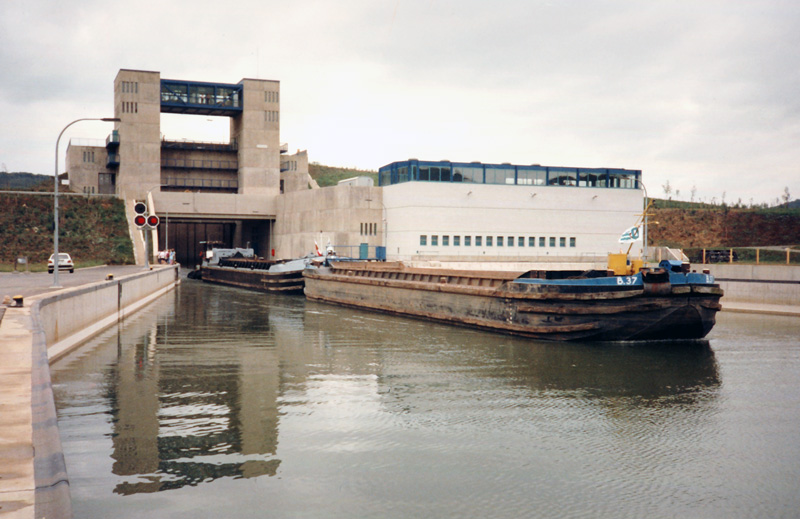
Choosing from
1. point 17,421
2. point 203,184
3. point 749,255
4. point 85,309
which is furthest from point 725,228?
point 17,421

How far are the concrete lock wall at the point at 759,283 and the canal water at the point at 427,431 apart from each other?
16063 mm

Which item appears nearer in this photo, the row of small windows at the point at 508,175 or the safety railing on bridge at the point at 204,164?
the row of small windows at the point at 508,175

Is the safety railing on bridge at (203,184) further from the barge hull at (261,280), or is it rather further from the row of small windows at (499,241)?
the row of small windows at (499,241)

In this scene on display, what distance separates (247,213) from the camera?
283ft

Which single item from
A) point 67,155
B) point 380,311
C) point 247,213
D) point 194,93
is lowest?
point 380,311

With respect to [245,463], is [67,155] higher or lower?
higher

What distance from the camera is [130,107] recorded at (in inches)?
3511

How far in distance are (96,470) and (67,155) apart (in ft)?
353

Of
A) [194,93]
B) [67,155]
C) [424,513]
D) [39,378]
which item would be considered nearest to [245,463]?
[424,513]

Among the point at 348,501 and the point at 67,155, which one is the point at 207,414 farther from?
the point at 67,155

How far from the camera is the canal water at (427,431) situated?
318 inches

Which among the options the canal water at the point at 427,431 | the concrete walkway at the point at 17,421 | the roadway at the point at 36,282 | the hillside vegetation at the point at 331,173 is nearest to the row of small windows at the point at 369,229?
the roadway at the point at 36,282

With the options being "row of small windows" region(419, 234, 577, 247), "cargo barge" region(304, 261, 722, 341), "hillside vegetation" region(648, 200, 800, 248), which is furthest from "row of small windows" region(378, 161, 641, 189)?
"cargo barge" region(304, 261, 722, 341)

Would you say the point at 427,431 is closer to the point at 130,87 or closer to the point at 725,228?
the point at 130,87
